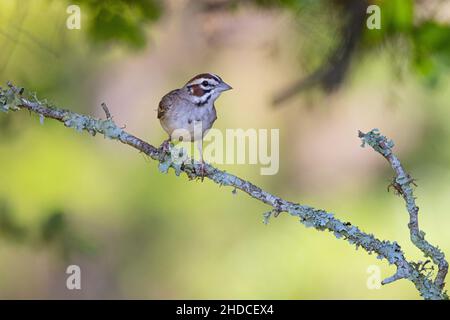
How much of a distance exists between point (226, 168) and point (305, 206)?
372 centimetres

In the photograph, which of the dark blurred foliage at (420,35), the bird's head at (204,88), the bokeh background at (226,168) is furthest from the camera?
the bokeh background at (226,168)

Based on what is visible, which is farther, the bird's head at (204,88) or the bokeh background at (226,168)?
the bokeh background at (226,168)

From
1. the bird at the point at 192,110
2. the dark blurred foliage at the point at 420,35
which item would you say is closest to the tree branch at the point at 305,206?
the bird at the point at 192,110

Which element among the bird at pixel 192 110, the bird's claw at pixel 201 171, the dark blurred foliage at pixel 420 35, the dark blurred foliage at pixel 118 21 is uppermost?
the dark blurred foliage at pixel 118 21

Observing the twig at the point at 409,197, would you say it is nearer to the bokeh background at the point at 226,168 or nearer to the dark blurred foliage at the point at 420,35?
the dark blurred foliage at the point at 420,35

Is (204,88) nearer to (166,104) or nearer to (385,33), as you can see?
(166,104)

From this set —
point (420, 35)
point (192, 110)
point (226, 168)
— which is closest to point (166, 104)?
point (192, 110)

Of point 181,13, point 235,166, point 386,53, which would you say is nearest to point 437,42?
point 386,53

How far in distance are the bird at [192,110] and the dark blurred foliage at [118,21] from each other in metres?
0.38

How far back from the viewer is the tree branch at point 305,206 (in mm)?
3062

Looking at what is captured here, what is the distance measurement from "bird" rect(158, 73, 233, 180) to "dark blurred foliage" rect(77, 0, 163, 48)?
38 cm

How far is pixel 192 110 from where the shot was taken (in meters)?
4.64

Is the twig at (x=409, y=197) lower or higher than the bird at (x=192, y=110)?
lower
